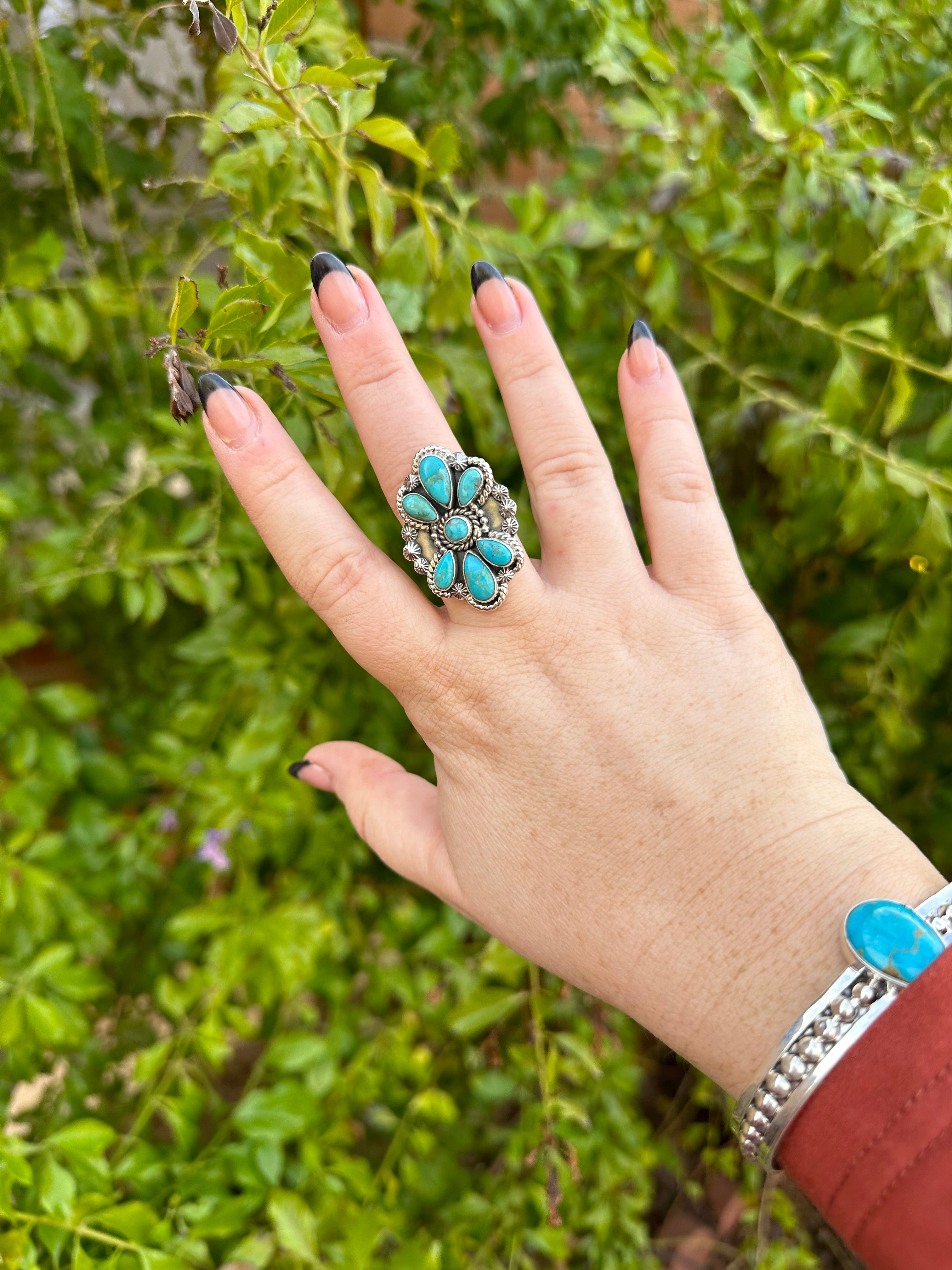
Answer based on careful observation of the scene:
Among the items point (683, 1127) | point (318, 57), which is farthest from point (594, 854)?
point (683, 1127)

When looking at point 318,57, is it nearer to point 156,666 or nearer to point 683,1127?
point 156,666

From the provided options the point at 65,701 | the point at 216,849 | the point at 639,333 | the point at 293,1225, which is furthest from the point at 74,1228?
the point at 639,333

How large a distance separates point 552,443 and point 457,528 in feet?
0.62

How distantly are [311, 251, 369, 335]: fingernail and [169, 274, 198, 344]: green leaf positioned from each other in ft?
0.44

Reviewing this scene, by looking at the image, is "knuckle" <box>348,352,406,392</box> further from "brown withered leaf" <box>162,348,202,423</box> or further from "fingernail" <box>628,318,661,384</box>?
"fingernail" <box>628,318,661,384</box>

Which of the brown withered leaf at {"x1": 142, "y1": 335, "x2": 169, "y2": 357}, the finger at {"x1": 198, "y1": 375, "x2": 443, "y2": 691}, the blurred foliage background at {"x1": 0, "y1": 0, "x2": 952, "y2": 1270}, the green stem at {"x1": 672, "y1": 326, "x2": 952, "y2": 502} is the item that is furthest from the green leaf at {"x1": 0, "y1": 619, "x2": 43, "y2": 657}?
the green stem at {"x1": 672, "y1": 326, "x2": 952, "y2": 502}

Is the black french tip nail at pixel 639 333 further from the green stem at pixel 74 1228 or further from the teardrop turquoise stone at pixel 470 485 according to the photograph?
the green stem at pixel 74 1228

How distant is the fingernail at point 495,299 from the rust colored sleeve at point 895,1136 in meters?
0.65

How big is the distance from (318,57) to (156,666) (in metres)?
0.90

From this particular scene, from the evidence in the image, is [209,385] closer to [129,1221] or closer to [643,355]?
[643,355]

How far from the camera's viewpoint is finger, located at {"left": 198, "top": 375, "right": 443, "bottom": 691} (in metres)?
0.67

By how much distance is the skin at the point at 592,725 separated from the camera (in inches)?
25.3

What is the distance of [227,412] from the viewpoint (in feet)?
2.10

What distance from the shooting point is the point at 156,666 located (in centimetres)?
130
